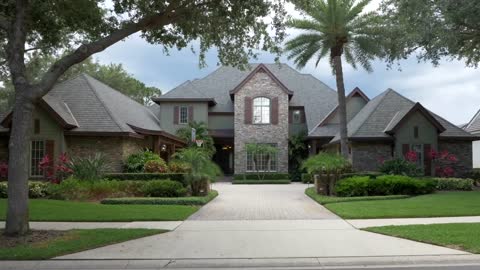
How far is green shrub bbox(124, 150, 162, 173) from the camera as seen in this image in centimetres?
2567

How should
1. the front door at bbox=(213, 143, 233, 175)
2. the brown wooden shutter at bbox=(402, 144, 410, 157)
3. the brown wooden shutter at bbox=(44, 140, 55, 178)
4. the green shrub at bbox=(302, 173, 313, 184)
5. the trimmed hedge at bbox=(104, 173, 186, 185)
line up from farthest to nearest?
1. the front door at bbox=(213, 143, 233, 175)
2. the green shrub at bbox=(302, 173, 313, 184)
3. the brown wooden shutter at bbox=(402, 144, 410, 157)
4. the brown wooden shutter at bbox=(44, 140, 55, 178)
5. the trimmed hedge at bbox=(104, 173, 186, 185)

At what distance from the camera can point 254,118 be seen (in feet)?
130

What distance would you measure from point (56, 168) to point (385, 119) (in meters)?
19.0

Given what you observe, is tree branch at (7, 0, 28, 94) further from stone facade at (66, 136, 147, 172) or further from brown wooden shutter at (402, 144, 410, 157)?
brown wooden shutter at (402, 144, 410, 157)

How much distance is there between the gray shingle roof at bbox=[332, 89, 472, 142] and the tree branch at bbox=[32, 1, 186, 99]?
61.3 ft

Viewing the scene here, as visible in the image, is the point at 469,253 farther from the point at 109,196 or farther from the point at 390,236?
the point at 109,196

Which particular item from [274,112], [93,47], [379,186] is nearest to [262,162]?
[274,112]

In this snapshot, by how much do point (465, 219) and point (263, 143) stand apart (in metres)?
25.3

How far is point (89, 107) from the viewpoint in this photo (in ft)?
90.1

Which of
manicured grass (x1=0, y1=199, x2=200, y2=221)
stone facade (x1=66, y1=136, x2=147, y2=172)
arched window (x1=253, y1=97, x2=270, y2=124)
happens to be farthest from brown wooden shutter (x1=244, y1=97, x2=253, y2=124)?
manicured grass (x1=0, y1=199, x2=200, y2=221)

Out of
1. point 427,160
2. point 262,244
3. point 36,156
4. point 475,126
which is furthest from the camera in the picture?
point 475,126

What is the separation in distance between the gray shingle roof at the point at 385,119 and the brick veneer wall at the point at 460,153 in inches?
25.2

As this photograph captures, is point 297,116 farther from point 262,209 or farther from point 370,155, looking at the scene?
point 262,209

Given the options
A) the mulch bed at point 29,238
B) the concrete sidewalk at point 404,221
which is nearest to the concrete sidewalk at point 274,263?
the mulch bed at point 29,238
